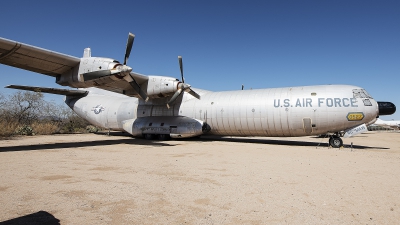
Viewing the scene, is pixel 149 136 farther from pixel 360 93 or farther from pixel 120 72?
pixel 360 93

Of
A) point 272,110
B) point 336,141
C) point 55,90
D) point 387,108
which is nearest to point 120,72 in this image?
point 272,110

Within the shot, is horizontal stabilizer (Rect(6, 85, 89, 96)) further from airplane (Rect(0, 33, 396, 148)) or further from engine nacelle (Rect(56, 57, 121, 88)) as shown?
engine nacelle (Rect(56, 57, 121, 88))

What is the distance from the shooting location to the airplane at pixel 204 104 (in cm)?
1358

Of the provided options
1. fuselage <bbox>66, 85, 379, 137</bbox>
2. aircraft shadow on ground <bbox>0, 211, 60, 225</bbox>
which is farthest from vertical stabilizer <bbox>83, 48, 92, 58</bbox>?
aircraft shadow on ground <bbox>0, 211, 60, 225</bbox>

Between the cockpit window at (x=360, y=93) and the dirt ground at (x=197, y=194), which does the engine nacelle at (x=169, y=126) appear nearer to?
the cockpit window at (x=360, y=93)

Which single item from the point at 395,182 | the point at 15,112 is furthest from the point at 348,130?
the point at 15,112

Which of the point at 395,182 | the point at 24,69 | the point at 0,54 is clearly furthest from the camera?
the point at 24,69

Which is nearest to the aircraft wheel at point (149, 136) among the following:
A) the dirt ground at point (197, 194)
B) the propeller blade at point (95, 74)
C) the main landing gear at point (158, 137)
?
the main landing gear at point (158, 137)

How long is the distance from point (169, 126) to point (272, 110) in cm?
827

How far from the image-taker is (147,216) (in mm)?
3688

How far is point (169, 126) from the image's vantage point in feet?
63.2

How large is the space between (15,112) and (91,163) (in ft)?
106

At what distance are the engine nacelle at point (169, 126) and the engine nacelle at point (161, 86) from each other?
2.94m

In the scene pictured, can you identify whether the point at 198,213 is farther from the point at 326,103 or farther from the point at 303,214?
the point at 326,103
